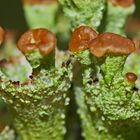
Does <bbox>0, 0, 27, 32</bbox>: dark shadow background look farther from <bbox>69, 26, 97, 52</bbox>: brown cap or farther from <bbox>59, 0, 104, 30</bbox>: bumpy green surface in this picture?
<bbox>69, 26, 97, 52</bbox>: brown cap

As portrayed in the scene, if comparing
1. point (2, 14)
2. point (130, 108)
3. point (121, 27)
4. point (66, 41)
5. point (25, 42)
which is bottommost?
point (130, 108)

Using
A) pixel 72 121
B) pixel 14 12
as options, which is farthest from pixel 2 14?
pixel 72 121

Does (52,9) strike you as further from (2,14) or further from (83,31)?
(2,14)

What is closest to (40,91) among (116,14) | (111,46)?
(111,46)

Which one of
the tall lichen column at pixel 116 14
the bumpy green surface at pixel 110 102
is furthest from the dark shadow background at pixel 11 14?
the bumpy green surface at pixel 110 102

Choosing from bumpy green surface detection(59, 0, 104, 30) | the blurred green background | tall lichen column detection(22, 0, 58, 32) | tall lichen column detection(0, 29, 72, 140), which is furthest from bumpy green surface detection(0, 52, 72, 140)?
the blurred green background

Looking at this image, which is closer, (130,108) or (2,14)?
(130,108)
